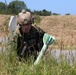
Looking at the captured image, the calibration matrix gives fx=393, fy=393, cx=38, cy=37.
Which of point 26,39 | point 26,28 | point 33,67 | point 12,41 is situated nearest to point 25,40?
point 26,39

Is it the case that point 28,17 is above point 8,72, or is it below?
above

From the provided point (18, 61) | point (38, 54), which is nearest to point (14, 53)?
point (18, 61)

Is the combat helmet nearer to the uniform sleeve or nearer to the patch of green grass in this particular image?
the uniform sleeve

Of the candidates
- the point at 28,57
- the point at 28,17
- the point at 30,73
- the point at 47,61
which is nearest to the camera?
the point at 30,73

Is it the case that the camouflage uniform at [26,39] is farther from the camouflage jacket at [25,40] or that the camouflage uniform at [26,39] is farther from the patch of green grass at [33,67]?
the patch of green grass at [33,67]

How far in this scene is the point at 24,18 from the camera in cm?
490

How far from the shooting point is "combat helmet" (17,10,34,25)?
16.0ft

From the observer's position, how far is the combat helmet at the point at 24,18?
4.89 meters

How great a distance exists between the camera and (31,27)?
5066 millimetres

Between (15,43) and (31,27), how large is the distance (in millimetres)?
583

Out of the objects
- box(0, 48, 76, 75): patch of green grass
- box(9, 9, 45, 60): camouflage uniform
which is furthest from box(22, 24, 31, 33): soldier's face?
box(0, 48, 76, 75): patch of green grass

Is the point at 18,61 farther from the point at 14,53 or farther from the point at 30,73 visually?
the point at 30,73

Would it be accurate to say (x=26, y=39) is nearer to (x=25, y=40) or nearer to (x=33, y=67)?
(x=25, y=40)

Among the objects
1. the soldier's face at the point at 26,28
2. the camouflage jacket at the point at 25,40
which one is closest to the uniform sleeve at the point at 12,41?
the camouflage jacket at the point at 25,40
